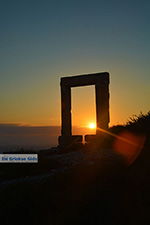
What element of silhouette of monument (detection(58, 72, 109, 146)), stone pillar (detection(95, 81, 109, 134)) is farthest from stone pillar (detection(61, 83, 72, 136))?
stone pillar (detection(95, 81, 109, 134))


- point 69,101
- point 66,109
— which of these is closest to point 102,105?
point 69,101

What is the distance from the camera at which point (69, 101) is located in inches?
710

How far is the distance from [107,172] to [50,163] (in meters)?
1.48

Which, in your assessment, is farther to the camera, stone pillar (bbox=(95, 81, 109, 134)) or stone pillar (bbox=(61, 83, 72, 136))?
stone pillar (bbox=(61, 83, 72, 136))

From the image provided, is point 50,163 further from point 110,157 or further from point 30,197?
point 30,197

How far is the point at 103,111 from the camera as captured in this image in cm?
1681

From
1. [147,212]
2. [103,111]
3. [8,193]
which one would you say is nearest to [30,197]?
[8,193]

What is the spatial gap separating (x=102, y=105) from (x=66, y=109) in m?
2.21

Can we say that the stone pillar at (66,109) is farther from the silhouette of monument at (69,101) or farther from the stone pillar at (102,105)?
the stone pillar at (102,105)

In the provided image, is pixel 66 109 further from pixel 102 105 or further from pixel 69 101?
pixel 102 105

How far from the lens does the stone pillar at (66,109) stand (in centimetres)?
1797

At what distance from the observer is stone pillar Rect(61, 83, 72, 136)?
1797 cm

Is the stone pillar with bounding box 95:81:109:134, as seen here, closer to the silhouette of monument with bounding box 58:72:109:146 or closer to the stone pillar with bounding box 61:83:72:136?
the silhouette of monument with bounding box 58:72:109:146

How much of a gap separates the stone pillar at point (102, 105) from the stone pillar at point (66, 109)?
1.81 m
